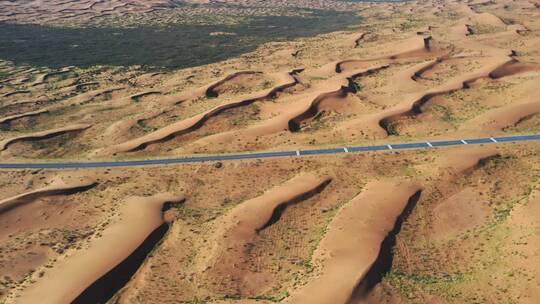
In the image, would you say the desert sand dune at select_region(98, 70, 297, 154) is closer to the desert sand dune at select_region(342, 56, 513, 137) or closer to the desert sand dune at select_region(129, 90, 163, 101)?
the desert sand dune at select_region(129, 90, 163, 101)

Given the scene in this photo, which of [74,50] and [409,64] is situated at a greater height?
[74,50]

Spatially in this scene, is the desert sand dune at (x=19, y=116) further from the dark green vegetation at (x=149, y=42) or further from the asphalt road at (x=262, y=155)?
the dark green vegetation at (x=149, y=42)

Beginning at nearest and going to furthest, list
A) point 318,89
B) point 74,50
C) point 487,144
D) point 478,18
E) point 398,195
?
point 398,195 < point 487,144 < point 318,89 < point 74,50 < point 478,18

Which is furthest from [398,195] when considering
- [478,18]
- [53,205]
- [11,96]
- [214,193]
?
[478,18]

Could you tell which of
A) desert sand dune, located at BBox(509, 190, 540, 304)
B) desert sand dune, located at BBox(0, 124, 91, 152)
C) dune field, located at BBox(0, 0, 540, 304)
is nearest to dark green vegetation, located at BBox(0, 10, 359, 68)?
dune field, located at BBox(0, 0, 540, 304)

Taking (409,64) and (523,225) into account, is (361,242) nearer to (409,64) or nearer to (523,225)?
(523,225)

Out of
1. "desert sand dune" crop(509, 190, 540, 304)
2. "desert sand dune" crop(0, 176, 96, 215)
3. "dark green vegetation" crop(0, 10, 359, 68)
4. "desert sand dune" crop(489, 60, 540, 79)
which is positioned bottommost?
"desert sand dune" crop(509, 190, 540, 304)
